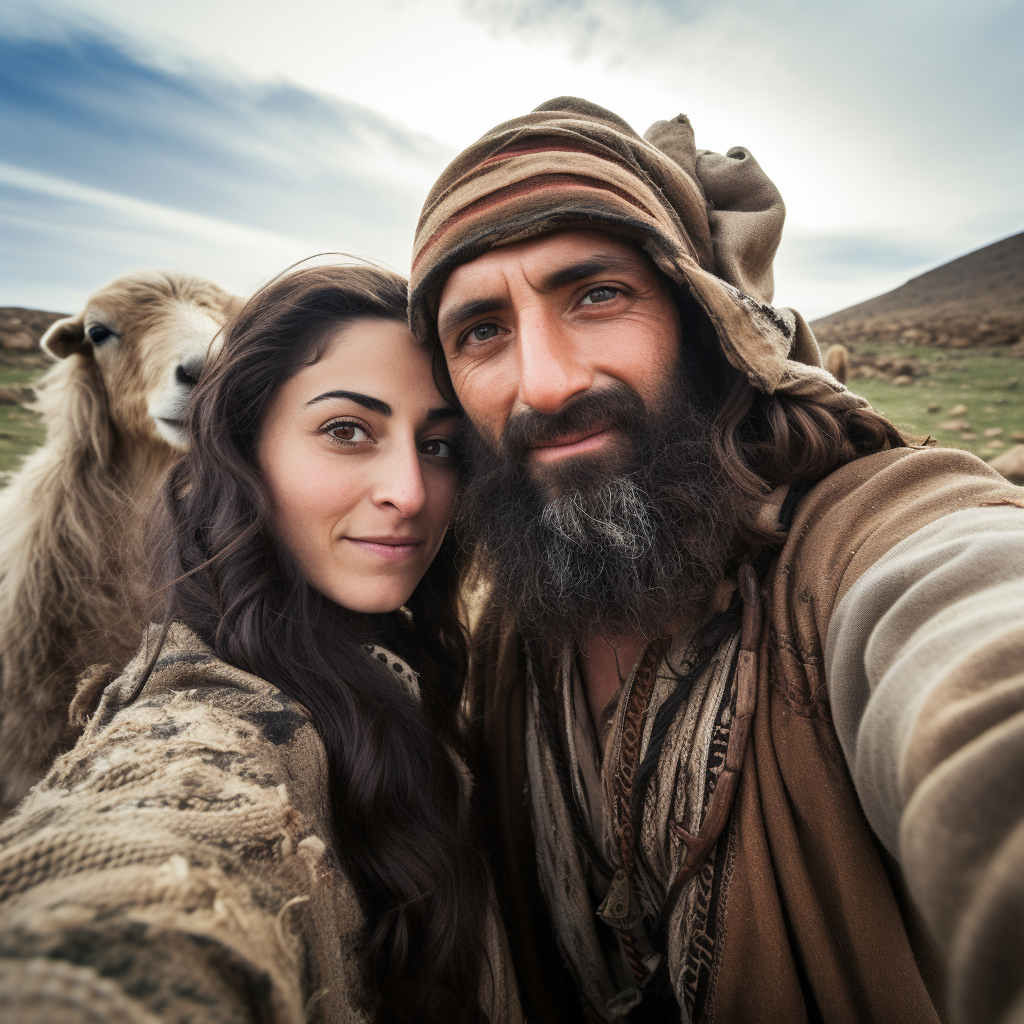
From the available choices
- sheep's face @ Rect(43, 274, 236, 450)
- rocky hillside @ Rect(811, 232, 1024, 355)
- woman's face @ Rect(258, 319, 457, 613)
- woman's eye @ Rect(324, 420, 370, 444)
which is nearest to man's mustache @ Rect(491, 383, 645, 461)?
woman's face @ Rect(258, 319, 457, 613)

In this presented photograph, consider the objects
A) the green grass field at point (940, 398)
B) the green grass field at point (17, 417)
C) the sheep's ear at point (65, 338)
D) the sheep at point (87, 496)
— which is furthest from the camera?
the green grass field at point (940, 398)

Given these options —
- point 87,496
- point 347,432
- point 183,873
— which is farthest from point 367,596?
point 87,496

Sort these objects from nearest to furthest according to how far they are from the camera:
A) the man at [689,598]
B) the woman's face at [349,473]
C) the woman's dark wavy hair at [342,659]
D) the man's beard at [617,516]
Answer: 1. the man at [689,598]
2. the woman's dark wavy hair at [342,659]
3. the man's beard at [617,516]
4. the woman's face at [349,473]

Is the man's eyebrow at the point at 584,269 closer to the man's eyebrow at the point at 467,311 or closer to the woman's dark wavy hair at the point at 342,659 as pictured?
the man's eyebrow at the point at 467,311

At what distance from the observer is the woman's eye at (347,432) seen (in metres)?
1.66

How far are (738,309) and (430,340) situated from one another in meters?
1.00

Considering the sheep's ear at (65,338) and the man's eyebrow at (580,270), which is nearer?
the man's eyebrow at (580,270)

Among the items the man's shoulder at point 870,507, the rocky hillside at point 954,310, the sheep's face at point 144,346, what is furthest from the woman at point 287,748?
the rocky hillside at point 954,310

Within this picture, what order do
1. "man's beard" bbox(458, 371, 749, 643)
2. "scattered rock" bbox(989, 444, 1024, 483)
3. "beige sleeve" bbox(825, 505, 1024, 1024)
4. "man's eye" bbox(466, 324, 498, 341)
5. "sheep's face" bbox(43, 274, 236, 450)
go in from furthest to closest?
"scattered rock" bbox(989, 444, 1024, 483) < "sheep's face" bbox(43, 274, 236, 450) < "man's eye" bbox(466, 324, 498, 341) < "man's beard" bbox(458, 371, 749, 643) < "beige sleeve" bbox(825, 505, 1024, 1024)

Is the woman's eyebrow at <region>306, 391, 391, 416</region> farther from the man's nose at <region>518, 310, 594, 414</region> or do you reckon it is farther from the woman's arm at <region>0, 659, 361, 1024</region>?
the woman's arm at <region>0, 659, 361, 1024</region>

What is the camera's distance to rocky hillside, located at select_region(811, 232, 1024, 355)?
19.1 metres

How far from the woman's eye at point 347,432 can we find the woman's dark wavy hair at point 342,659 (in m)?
0.26

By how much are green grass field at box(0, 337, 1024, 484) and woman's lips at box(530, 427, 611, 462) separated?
6306 millimetres

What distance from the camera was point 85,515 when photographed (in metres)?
2.52
